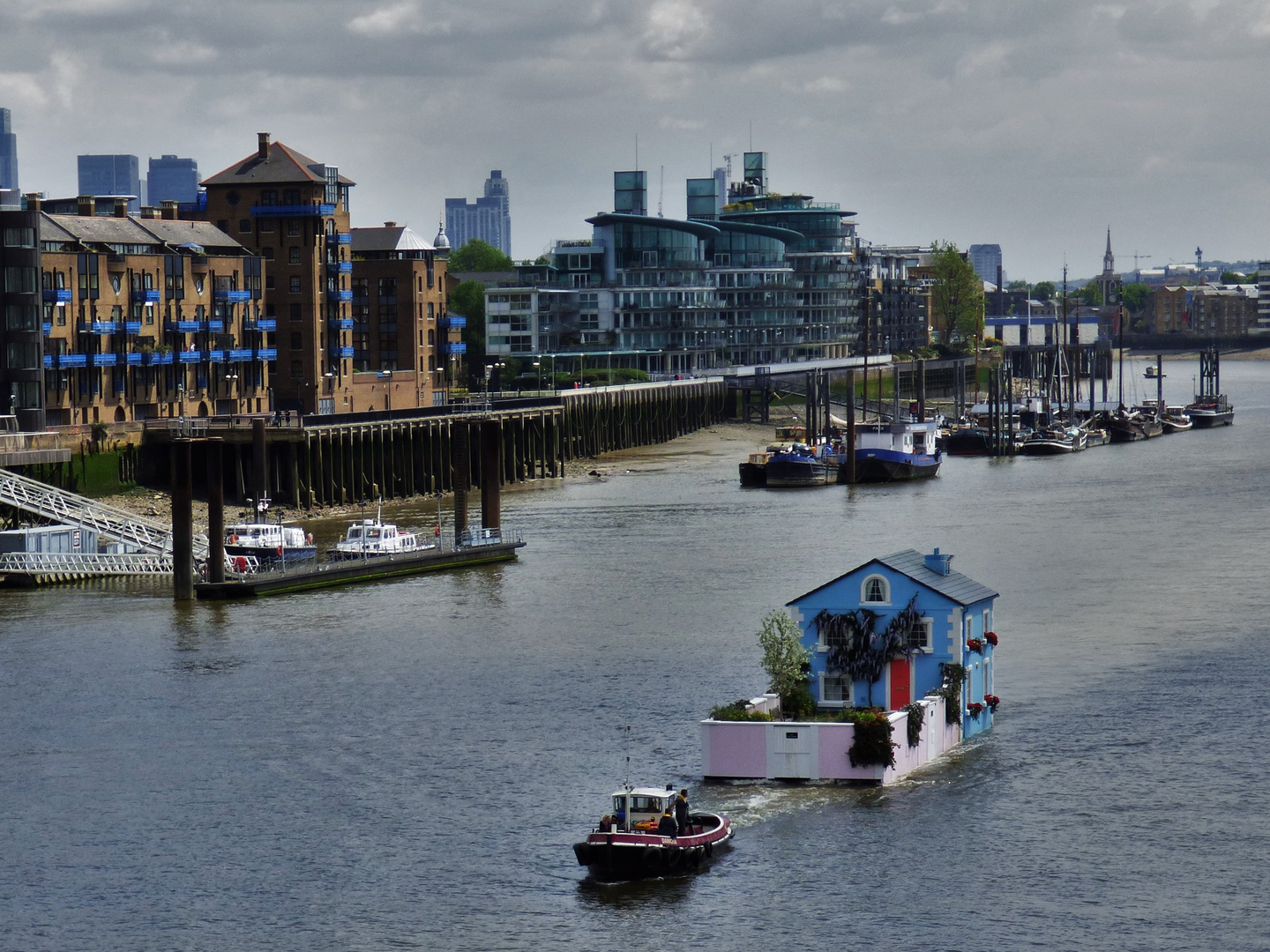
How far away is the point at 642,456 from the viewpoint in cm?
15100

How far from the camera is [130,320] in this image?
117 meters

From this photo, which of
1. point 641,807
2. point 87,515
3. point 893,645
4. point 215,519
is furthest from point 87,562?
point 641,807

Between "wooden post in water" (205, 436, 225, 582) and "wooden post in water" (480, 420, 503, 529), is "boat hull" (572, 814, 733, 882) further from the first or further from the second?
"wooden post in water" (480, 420, 503, 529)

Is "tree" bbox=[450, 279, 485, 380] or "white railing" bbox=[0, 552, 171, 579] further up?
"tree" bbox=[450, 279, 485, 380]

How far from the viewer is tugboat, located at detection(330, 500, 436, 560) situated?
83.2m

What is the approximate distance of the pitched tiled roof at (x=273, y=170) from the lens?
138 metres

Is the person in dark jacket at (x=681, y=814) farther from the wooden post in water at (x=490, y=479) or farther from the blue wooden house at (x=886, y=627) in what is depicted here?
the wooden post in water at (x=490, y=479)

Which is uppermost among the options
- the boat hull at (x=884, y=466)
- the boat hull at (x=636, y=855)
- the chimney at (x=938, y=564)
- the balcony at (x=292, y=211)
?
the balcony at (x=292, y=211)

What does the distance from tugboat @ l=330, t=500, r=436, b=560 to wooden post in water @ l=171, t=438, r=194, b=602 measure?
27.3 feet

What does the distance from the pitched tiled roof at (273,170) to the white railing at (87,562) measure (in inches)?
2336

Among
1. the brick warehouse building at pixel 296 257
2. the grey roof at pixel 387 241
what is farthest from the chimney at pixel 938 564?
the grey roof at pixel 387 241

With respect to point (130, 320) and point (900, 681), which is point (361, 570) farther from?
point (130, 320)

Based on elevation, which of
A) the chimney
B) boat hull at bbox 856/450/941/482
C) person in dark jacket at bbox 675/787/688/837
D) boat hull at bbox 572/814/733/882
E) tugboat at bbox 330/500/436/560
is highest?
the chimney

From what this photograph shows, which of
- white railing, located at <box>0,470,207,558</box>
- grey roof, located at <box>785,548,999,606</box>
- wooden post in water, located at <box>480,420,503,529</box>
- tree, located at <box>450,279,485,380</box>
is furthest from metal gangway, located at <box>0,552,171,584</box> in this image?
tree, located at <box>450,279,485,380</box>
